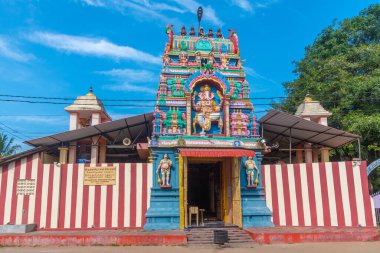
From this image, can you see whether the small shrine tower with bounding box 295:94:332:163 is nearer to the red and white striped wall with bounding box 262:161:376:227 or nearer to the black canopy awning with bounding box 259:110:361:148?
the black canopy awning with bounding box 259:110:361:148

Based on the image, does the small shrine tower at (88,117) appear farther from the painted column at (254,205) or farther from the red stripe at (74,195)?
the painted column at (254,205)

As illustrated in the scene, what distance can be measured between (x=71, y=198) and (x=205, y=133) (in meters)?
6.26

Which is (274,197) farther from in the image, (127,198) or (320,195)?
(127,198)

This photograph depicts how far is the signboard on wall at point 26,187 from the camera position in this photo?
1296 cm

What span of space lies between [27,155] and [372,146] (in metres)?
19.8

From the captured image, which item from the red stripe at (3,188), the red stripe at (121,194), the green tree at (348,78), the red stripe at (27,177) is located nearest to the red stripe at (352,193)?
the green tree at (348,78)

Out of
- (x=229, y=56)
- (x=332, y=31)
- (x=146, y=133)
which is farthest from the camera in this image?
(x=332, y=31)

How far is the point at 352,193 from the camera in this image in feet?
43.6

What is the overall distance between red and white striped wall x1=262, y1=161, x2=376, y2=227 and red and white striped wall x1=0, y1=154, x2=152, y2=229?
569 cm

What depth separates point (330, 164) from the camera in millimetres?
13680

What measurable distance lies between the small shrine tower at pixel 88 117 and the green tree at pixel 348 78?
13.8 m

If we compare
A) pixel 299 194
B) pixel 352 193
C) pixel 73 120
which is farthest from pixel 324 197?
pixel 73 120

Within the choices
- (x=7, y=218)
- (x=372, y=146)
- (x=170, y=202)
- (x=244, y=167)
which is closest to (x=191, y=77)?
(x=244, y=167)

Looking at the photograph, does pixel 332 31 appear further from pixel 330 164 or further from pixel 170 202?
pixel 170 202
